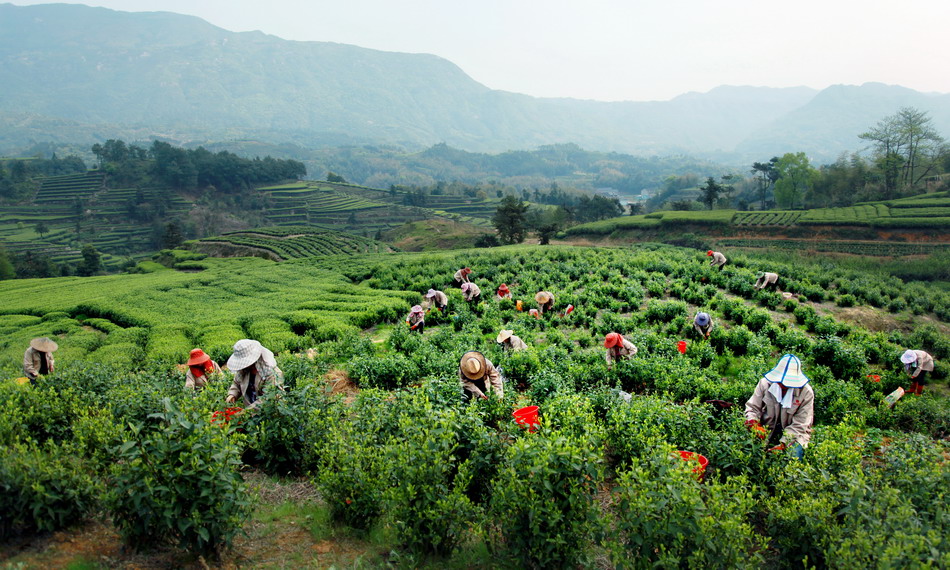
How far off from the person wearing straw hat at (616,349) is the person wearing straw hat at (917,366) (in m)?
6.85

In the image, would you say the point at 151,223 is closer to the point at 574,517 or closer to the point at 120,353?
the point at 120,353

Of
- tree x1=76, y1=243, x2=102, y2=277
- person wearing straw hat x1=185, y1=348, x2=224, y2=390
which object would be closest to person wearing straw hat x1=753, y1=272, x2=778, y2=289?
person wearing straw hat x1=185, y1=348, x2=224, y2=390

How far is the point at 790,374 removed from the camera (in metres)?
8.15

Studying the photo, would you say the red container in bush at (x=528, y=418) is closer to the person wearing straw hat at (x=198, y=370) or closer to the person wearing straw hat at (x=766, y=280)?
the person wearing straw hat at (x=198, y=370)

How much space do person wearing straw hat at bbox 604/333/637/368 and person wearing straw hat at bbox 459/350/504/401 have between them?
381 centimetres

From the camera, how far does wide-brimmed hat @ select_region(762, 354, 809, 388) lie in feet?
26.5

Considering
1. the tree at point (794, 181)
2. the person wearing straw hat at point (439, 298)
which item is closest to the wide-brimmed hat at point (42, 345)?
the person wearing straw hat at point (439, 298)

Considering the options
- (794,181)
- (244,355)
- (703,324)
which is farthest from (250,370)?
(794,181)

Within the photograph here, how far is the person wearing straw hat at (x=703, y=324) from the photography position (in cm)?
1480

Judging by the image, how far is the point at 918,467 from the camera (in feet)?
19.9

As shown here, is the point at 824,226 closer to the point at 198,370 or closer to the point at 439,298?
the point at 439,298

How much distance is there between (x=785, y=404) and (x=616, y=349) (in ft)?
14.7

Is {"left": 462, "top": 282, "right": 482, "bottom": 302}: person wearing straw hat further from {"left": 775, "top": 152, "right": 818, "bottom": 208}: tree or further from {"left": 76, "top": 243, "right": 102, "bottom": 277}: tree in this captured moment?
{"left": 775, "top": 152, "right": 818, "bottom": 208}: tree

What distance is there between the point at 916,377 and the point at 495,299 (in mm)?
14325
